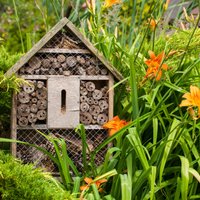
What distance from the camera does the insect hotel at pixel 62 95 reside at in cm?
349

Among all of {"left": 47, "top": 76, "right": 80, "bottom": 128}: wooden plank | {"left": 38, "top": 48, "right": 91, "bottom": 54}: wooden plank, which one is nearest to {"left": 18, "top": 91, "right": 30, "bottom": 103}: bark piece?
{"left": 47, "top": 76, "right": 80, "bottom": 128}: wooden plank

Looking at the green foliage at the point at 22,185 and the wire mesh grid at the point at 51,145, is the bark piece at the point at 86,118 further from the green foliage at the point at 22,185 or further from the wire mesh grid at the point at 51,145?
the green foliage at the point at 22,185

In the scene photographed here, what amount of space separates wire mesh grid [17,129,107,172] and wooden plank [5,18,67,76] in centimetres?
30

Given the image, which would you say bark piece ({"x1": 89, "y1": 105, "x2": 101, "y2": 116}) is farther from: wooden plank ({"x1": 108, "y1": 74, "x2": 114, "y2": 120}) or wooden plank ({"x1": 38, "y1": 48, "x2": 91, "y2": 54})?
wooden plank ({"x1": 38, "y1": 48, "x2": 91, "y2": 54})

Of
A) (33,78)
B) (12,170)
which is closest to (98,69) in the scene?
(33,78)

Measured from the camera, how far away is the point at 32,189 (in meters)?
2.68

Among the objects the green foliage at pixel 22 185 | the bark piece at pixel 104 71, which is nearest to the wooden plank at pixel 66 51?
the bark piece at pixel 104 71

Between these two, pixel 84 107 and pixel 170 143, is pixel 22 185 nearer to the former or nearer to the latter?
pixel 170 143

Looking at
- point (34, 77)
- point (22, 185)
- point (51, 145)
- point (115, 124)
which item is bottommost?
point (22, 185)

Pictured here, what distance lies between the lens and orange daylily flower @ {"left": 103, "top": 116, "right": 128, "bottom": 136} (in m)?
3.42

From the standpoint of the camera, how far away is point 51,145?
3.56 m

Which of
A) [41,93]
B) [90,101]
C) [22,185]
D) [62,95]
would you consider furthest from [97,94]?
[22,185]

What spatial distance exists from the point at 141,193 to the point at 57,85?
66 centimetres

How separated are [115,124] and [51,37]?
20.6 inches
